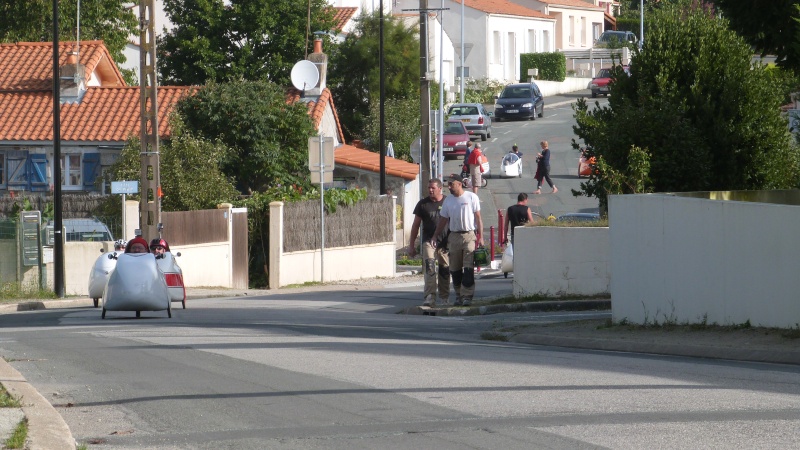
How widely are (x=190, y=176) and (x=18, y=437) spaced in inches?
965

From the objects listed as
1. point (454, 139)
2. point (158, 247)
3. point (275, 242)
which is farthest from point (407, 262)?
point (158, 247)

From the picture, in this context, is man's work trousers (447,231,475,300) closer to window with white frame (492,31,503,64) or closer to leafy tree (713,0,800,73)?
leafy tree (713,0,800,73)

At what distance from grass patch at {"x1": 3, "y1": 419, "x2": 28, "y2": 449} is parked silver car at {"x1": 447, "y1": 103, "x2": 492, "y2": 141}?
48.7 meters

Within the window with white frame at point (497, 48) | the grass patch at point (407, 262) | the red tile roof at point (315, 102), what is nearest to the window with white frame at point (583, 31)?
the window with white frame at point (497, 48)

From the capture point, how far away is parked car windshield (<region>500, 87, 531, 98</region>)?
212 ft

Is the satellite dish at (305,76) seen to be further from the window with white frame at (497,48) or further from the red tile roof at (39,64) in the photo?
the window with white frame at (497,48)

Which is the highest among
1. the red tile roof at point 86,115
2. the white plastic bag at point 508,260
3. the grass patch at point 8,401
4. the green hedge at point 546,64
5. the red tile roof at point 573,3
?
the red tile roof at point 573,3

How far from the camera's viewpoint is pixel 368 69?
5572 centimetres

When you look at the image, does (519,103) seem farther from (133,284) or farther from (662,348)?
(662,348)

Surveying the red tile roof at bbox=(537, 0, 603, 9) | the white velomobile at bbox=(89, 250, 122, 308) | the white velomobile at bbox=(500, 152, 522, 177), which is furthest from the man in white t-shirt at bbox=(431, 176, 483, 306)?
the red tile roof at bbox=(537, 0, 603, 9)

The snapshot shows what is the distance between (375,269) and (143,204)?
8563mm

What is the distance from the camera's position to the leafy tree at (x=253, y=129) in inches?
1373

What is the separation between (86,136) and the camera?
37.2 meters

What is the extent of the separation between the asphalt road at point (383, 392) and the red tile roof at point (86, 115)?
74.7ft
